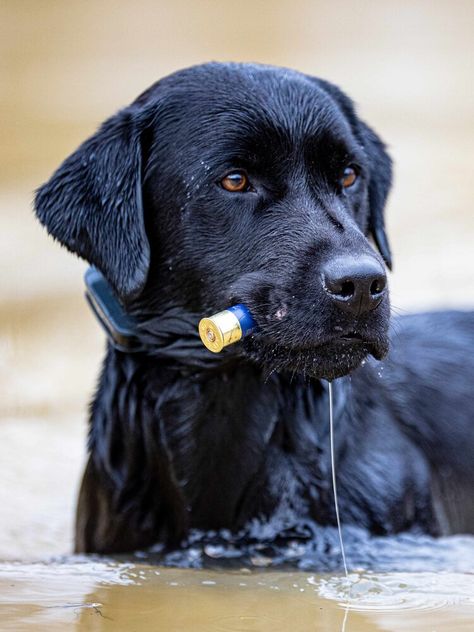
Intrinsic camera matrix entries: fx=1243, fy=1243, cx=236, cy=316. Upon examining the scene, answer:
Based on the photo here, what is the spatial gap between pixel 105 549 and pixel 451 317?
1.92 metres

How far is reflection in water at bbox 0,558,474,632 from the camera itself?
3270mm

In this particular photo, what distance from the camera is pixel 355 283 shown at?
A: 3.49m

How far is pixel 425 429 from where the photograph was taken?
15.4 feet

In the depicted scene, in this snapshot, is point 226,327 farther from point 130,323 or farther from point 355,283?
point 130,323

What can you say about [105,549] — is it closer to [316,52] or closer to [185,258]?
[185,258]

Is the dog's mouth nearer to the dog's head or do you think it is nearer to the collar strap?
the dog's head

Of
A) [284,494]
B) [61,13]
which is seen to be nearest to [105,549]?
[284,494]

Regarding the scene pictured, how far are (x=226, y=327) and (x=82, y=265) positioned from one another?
5374 millimetres

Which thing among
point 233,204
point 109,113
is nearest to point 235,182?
point 233,204

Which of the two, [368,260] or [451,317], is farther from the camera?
[451,317]

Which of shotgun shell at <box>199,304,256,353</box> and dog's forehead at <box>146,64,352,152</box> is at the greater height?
dog's forehead at <box>146,64,352,152</box>

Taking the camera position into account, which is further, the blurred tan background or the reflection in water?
the blurred tan background

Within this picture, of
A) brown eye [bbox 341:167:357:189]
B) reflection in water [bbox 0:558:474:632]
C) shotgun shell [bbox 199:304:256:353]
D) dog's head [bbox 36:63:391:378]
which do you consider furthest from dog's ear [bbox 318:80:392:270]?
reflection in water [bbox 0:558:474:632]

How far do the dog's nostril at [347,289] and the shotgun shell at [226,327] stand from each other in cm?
39
